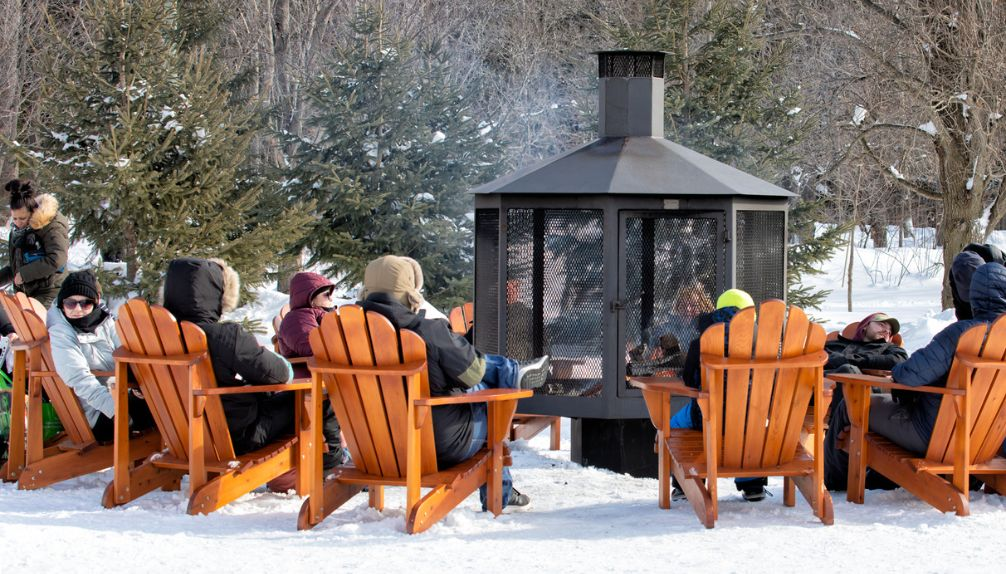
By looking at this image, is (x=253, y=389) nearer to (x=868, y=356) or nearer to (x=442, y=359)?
(x=442, y=359)

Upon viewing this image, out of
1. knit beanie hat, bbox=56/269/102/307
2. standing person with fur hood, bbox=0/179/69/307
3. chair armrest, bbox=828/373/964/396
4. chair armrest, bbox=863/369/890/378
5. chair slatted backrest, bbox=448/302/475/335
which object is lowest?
chair armrest, bbox=863/369/890/378

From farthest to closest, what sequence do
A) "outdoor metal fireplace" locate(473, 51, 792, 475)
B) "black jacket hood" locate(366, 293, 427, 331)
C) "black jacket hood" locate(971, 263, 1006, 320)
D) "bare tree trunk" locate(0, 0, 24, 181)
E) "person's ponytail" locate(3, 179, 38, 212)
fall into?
"bare tree trunk" locate(0, 0, 24, 181) < "person's ponytail" locate(3, 179, 38, 212) < "outdoor metal fireplace" locate(473, 51, 792, 475) < "black jacket hood" locate(971, 263, 1006, 320) < "black jacket hood" locate(366, 293, 427, 331)

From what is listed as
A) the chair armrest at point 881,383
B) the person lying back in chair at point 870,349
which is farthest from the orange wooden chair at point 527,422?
the chair armrest at point 881,383

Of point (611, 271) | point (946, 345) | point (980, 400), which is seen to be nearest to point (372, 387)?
point (611, 271)

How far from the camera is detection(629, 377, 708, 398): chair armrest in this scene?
505 centimetres

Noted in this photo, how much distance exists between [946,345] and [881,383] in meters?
0.34

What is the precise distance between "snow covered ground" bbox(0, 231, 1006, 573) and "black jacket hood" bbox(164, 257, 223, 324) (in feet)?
2.94

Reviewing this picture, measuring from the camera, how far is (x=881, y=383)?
523 centimetres

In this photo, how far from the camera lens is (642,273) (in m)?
6.67

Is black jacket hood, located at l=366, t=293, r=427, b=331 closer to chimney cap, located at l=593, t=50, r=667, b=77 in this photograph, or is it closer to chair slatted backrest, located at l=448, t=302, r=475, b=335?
chair slatted backrest, located at l=448, t=302, r=475, b=335

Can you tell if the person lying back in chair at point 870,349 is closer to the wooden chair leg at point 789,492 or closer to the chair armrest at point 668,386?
the wooden chair leg at point 789,492

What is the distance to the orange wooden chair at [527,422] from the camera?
6934 millimetres

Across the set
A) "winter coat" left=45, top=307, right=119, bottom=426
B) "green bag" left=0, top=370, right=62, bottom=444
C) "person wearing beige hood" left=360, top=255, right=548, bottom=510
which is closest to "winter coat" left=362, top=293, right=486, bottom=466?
"person wearing beige hood" left=360, top=255, right=548, bottom=510

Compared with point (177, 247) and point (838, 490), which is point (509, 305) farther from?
point (177, 247)
